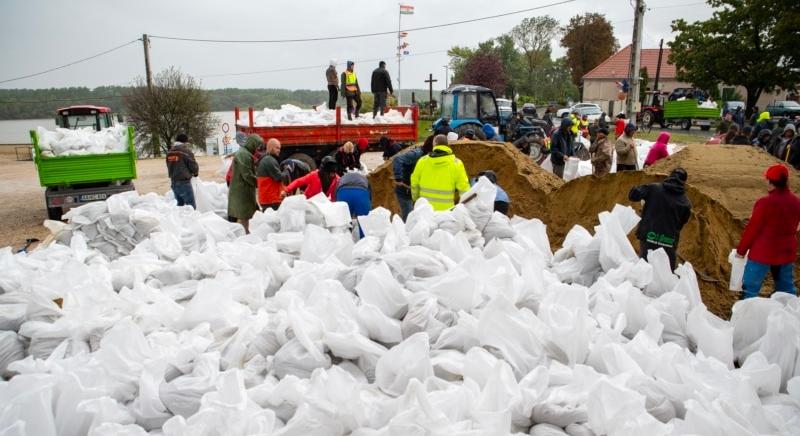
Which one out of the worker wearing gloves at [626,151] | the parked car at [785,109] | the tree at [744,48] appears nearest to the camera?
the worker wearing gloves at [626,151]

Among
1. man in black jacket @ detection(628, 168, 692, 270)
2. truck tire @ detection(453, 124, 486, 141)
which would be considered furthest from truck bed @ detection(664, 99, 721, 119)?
man in black jacket @ detection(628, 168, 692, 270)

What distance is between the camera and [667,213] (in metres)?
4.59

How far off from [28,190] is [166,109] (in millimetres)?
15661

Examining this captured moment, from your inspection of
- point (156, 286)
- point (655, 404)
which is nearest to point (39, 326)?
point (156, 286)

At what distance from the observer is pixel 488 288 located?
3.13m

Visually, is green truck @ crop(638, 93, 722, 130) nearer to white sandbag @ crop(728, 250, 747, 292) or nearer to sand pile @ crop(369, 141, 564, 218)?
sand pile @ crop(369, 141, 564, 218)

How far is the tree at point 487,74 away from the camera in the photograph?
42.9m

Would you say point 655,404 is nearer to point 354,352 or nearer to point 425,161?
point 354,352

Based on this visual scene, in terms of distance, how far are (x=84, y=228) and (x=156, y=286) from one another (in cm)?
170

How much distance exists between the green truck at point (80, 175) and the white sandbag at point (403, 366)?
891 cm

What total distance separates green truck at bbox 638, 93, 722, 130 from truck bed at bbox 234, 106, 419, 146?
17292 millimetres

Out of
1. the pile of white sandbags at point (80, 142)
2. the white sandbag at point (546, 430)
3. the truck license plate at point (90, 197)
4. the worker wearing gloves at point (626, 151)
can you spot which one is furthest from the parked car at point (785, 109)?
the white sandbag at point (546, 430)

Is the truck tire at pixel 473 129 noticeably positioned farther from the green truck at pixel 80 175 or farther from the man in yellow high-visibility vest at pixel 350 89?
the green truck at pixel 80 175

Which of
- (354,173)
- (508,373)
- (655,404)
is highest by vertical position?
(354,173)
